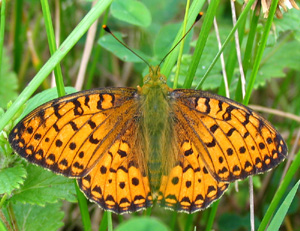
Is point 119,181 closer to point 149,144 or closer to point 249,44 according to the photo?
point 149,144

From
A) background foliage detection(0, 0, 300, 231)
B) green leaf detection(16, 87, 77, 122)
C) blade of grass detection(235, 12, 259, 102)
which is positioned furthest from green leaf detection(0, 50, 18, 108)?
blade of grass detection(235, 12, 259, 102)

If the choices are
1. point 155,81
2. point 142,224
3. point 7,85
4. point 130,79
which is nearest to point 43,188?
point 155,81

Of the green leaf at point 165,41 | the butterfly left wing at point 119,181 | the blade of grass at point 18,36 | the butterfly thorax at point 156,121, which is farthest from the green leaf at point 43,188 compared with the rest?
the blade of grass at point 18,36

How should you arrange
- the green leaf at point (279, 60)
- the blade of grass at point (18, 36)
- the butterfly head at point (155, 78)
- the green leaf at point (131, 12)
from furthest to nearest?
the blade of grass at point (18, 36) → the green leaf at point (279, 60) → the green leaf at point (131, 12) → the butterfly head at point (155, 78)

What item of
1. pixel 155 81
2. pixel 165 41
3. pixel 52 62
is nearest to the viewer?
pixel 52 62

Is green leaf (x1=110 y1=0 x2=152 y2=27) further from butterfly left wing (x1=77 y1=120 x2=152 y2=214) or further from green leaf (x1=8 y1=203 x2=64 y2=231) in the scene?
green leaf (x1=8 y1=203 x2=64 y2=231)

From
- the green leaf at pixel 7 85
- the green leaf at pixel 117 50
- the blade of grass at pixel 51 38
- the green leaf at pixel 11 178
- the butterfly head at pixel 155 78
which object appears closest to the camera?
the green leaf at pixel 11 178

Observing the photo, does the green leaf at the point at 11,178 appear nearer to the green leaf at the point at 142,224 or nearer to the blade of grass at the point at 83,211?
the blade of grass at the point at 83,211
